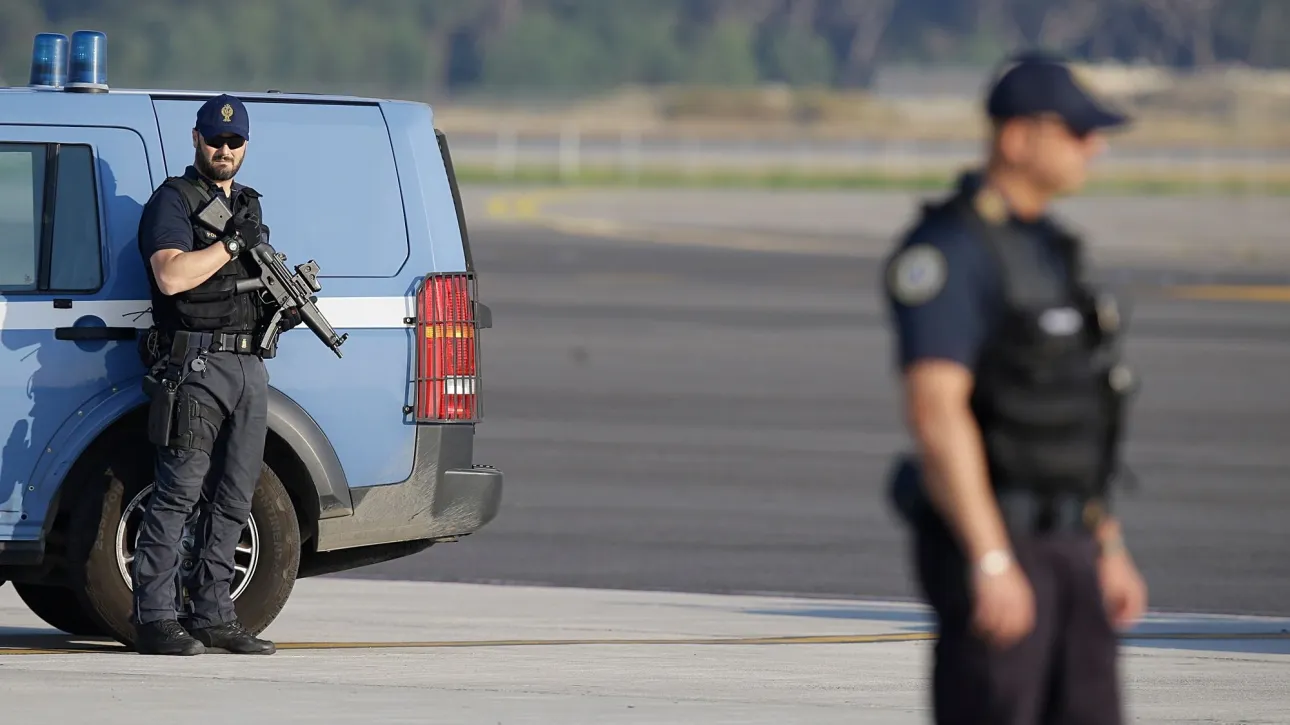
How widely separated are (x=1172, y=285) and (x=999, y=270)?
28606 mm

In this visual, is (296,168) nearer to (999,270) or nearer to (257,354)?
(257,354)

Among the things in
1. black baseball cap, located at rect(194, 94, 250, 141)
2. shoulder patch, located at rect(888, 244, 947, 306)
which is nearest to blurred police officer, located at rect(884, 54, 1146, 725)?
shoulder patch, located at rect(888, 244, 947, 306)

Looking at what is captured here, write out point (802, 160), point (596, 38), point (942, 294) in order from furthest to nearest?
point (596, 38)
point (802, 160)
point (942, 294)

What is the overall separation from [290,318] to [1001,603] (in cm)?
402

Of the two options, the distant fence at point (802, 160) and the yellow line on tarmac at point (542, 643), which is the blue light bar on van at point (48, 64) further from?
the distant fence at point (802, 160)

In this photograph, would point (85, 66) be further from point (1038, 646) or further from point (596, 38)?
point (596, 38)

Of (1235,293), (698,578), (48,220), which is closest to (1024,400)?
(48,220)

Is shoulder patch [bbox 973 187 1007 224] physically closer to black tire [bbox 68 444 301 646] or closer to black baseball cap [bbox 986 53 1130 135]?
black baseball cap [bbox 986 53 1130 135]

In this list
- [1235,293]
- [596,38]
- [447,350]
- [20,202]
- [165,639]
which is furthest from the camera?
[596,38]

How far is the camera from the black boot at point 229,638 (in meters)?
7.74

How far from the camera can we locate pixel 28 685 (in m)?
7.01

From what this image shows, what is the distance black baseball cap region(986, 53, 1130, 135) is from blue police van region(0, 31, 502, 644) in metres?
3.91

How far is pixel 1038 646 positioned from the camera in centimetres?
422

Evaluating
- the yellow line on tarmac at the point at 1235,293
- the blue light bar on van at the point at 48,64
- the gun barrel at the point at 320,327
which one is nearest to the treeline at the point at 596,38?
the yellow line on tarmac at the point at 1235,293
